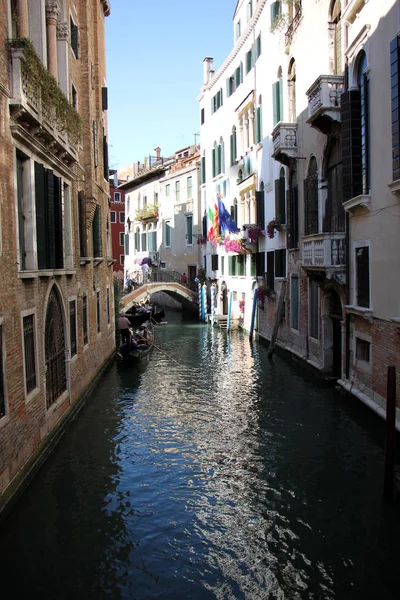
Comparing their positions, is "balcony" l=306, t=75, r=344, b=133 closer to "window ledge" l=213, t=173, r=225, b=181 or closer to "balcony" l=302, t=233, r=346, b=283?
"balcony" l=302, t=233, r=346, b=283

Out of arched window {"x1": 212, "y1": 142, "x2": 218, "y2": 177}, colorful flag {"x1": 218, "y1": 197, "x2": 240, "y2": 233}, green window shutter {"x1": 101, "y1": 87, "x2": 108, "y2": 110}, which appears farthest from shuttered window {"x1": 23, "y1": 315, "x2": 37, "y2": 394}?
arched window {"x1": 212, "y1": 142, "x2": 218, "y2": 177}

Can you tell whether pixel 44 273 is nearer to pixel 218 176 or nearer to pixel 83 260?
pixel 83 260

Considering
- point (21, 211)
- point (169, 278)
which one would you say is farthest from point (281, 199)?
point (169, 278)

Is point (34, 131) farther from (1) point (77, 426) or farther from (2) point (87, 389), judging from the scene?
(2) point (87, 389)

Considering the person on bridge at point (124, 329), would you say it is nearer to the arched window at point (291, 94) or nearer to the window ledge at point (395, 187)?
the arched window at point (291, 94)

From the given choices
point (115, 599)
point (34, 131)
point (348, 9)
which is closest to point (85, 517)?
point (115, 599)

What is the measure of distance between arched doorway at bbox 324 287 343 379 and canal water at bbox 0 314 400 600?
1148mm

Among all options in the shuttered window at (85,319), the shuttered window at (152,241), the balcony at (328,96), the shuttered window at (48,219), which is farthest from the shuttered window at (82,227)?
the shuttered window at (152,241)

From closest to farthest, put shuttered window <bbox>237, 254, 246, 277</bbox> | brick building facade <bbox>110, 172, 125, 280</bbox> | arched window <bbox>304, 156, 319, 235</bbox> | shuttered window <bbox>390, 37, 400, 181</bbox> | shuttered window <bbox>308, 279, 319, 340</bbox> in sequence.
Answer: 1. shuttered window <bbox>390, 37, 400, 181</bbox>
2. arched window <bbox>304, 156, 319, 235</bbox>
3. shuttered window <bbox>308, 279, 319, 340</bbox>
4. shuttered window <bbox>237, 254, 246, 277</bbox>
5. brick building facade <bbox>110, 172, 125, 280</bbox>

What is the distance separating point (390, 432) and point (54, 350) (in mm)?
5622

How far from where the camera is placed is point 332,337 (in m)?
13.4

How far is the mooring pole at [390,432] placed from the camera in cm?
684

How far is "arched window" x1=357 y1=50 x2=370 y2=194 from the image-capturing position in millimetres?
10062

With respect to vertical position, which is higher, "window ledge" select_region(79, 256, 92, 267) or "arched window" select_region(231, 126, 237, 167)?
"arched window" select_region(231, 126, 237, 167)
